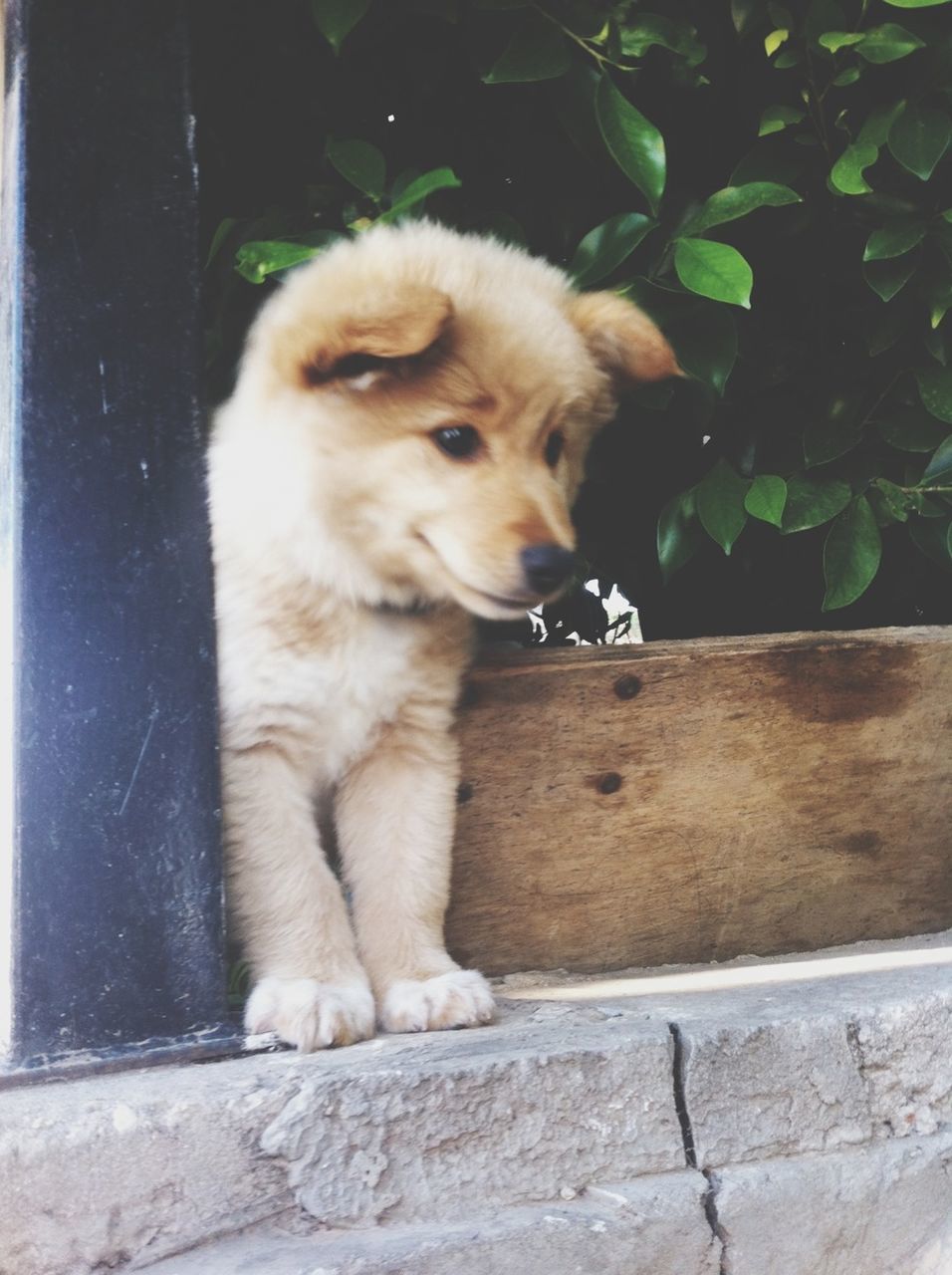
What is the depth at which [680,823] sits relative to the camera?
2289mm

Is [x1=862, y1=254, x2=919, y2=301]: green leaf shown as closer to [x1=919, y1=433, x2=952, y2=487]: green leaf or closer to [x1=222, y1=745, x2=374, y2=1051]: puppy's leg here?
[x1=919, y1=433, x2=952, y2=487]: green leaf

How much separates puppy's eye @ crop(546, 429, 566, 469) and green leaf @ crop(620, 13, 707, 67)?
2.20 ft

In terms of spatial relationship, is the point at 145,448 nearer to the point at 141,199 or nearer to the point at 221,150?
the point at 141,199

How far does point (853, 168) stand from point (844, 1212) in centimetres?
163

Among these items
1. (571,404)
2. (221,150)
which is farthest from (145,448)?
(221,150)

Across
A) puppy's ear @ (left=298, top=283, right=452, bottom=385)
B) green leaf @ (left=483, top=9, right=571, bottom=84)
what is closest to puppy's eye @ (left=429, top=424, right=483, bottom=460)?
puppy's ear @ (left=298, top=283, right=452, bottom=385)

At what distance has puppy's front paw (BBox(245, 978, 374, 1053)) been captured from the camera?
176cm

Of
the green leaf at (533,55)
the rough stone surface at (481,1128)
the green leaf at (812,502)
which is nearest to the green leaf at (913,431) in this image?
the green leaf at (812,502)

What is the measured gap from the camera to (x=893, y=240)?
2.24m

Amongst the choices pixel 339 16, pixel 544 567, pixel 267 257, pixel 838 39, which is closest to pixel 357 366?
pixel 267 257

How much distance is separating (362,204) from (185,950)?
129cm

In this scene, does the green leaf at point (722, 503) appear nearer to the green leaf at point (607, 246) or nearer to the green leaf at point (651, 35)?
the green leaf at point (607, 246)

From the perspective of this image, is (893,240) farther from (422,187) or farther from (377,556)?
(377,556)

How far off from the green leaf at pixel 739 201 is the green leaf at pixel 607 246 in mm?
87
